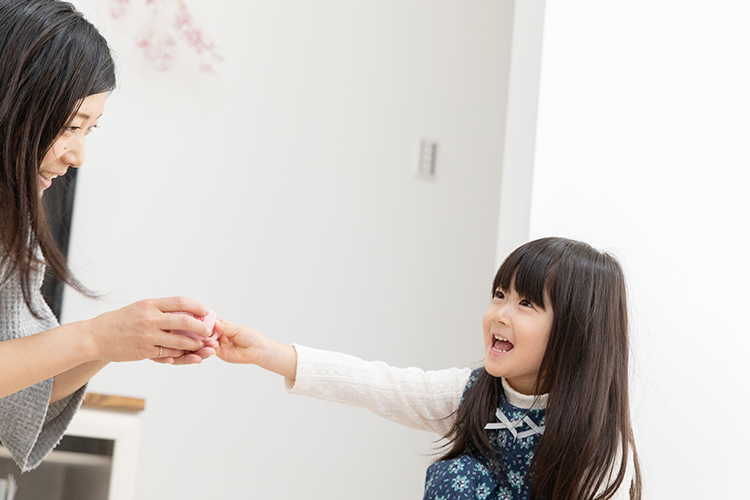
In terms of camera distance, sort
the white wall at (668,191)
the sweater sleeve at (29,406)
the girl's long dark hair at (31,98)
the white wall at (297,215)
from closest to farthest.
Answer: the girl's long dark hair at (31,98) < the sweater sleeve at (29,406) < the white wall at (668,191) < the white wall at (297,215)

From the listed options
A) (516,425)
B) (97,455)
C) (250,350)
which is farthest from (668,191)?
(97,455)

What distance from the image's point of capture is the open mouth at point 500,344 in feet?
3.65

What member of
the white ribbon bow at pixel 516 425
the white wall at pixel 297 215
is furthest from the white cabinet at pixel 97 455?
the white ribbon bow at pixel 516 425

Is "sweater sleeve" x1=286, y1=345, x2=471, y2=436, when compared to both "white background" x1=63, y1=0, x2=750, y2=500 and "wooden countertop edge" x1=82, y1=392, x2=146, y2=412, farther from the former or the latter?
"wooden countertop edge" x1=82, y1=392, x2=146, y2=412

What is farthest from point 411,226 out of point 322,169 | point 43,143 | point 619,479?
point 43,143

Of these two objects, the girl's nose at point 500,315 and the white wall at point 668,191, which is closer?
the girl's nose at point 500,315

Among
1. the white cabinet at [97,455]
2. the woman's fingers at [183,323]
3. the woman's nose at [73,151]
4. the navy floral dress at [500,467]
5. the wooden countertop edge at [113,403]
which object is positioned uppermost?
the woman's nose at [73,151]

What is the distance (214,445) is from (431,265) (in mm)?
902

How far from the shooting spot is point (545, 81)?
135 cm

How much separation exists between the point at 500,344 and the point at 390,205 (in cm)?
123

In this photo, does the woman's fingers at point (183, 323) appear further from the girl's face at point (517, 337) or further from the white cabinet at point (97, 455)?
the white cabinet at point (97, 455)

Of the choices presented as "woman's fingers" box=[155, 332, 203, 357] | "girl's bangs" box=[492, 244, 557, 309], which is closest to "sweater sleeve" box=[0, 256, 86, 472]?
"woman's fingers" box=[155, 332, 203, 357]

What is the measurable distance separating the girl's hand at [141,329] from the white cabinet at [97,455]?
0.63 metres

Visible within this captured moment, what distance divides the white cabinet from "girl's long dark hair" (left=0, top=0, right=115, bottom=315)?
69 cm
